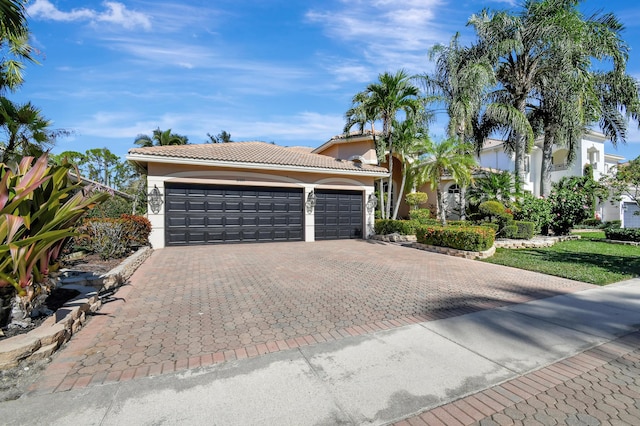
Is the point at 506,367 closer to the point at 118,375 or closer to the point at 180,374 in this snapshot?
the point at 180,374

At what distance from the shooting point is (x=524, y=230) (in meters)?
14.7

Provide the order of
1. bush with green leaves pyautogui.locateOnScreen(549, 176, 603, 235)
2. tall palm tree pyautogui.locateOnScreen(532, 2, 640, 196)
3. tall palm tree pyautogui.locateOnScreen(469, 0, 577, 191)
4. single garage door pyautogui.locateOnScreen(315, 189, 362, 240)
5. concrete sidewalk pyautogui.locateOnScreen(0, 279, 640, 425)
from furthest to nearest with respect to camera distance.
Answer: tall palm tree pyautogui.locateOnScreen(532, 2, 640, 196), tall palm tree pyautogui.locateOnScreen(469, 0, 577, 191), bush with green leaves pyautogui.locateOnScreen(549, 176, 603, 235), single garage door pyautogui.locateOnScreen(315, 189, 362, 240), concrete sidewalk pyautogui.locateOnScreen(0, 279, 640, 425)

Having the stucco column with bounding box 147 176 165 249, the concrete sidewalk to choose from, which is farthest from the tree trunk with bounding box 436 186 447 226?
the stucco column with bounding box 147 176 165 249

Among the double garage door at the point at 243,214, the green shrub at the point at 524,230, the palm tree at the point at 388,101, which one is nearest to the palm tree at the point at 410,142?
the palm tree at the point at 388,101

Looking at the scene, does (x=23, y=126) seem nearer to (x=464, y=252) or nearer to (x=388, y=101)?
(x=388, y=101)

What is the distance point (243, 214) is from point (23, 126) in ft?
25.7

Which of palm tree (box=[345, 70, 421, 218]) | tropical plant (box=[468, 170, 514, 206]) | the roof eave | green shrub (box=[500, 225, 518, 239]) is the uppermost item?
palm tree (box=[345, 70, 421, 218])

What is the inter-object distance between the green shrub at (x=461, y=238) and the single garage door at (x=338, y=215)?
4348 mm

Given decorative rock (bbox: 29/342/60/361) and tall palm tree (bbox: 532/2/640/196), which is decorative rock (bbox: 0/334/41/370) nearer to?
decorative rock (bbox: 29/342/60/361)

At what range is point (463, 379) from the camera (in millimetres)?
3043

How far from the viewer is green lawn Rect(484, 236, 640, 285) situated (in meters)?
7.66

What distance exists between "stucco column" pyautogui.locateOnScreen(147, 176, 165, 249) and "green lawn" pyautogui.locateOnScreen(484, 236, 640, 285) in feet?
39.7

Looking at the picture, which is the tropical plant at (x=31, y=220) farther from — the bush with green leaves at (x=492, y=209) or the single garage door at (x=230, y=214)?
the bush with green leaves at (x=492, y=209)

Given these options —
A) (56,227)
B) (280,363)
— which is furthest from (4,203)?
(280,363)
